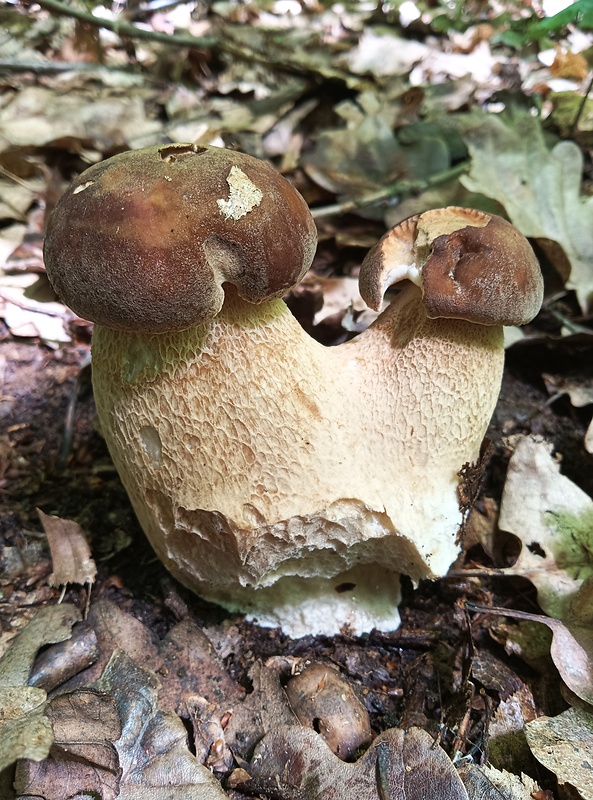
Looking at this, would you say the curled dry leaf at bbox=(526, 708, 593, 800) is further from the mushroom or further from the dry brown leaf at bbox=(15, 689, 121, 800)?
the dry brown leaf at bbox=(15, 689, 121, 800)

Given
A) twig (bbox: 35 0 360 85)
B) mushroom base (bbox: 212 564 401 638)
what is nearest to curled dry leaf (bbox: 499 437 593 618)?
mushroom base (bbox: 212 564 401 638)

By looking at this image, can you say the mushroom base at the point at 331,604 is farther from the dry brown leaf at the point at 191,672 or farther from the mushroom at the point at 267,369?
the dry brown leaf at the point at 191,672

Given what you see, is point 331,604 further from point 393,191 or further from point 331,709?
point 393,191

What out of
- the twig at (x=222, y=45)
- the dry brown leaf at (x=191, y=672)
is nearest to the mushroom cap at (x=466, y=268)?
the dry brown leaf at (x=191, y=672)

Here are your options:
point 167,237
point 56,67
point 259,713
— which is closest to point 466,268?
point 167,237

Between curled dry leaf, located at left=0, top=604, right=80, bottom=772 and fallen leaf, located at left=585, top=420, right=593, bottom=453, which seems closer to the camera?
curled dry leaf, located at left=0, top=604, right=80, bottom=772

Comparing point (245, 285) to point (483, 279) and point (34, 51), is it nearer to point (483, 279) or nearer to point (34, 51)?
point (483, 279)
